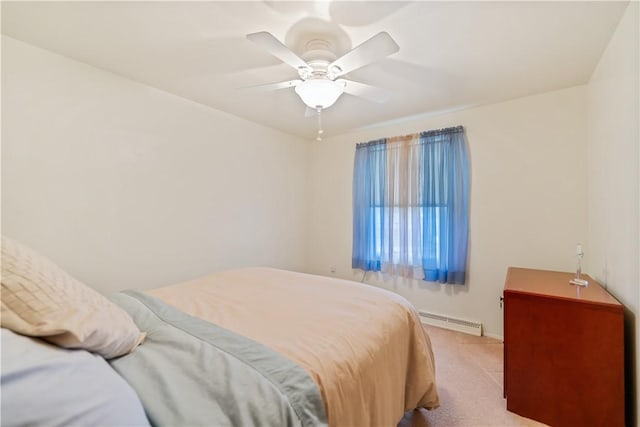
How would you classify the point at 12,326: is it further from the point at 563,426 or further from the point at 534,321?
the point at 563,426

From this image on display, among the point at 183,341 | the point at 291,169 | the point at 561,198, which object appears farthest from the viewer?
the point at 291,169

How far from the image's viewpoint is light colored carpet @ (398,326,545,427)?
156 centimetres

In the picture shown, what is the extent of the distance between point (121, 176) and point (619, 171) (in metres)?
3.48

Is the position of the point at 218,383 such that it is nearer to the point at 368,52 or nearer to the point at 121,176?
the point at 368,52

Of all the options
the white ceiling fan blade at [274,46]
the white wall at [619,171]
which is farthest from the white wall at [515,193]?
the white ceiling fan blade at [274,46]

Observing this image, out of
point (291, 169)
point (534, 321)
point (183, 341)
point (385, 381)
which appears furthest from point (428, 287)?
point (183, 341)

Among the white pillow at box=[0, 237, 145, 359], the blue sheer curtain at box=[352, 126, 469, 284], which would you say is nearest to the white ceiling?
the blue sheer curtain at box=[352, 126, 469, 284]

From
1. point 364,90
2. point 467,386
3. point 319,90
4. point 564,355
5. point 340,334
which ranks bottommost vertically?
point 467,386

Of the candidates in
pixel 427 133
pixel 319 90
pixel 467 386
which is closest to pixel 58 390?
pixel 319 90

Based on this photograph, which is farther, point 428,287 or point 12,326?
point 428,287

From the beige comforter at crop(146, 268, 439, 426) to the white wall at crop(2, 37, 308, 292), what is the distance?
83 cm

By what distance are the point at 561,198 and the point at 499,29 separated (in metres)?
1.66

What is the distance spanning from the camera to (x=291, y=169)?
3770mm

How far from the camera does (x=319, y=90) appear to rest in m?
1.65
